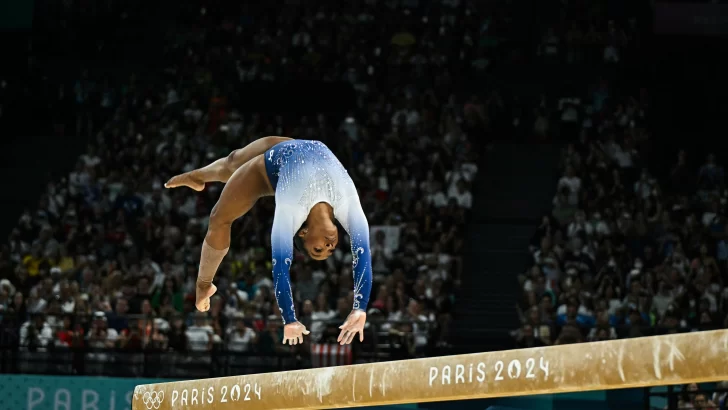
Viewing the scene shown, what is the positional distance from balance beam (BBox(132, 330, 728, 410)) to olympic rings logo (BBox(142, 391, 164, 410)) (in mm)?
13

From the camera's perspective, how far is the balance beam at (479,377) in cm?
482

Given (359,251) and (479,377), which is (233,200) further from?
Answer: (479,377)

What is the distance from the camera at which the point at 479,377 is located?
18.4ft

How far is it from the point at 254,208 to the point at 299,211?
9.63 metres

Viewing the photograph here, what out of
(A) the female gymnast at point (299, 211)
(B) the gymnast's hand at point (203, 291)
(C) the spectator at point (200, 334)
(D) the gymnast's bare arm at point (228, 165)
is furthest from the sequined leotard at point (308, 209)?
(C) the spectator at point (200, 334)

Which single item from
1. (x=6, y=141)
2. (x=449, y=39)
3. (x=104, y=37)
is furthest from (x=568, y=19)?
(x=6, y=141)

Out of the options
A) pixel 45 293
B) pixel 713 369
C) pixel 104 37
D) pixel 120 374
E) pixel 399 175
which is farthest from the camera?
pixel 104 37

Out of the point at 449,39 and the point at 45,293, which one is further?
the point at 449,39

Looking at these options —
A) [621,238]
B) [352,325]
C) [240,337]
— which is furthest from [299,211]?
[621,238]

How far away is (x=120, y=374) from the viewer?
1305 centimetres

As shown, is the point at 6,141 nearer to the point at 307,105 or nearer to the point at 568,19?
the point at 307,105

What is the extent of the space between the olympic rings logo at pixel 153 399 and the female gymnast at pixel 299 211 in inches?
38.9

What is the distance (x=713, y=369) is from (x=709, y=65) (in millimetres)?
15295

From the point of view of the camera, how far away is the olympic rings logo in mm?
7219
